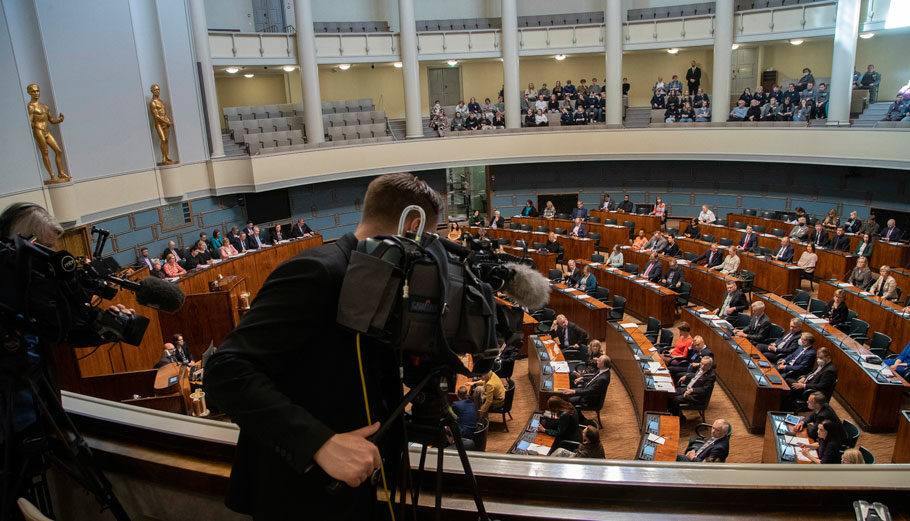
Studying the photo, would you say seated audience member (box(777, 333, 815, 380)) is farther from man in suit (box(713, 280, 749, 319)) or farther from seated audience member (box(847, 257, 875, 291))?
seated audience member (box(847, 257, 875, 291))

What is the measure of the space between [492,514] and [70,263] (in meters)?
1.56

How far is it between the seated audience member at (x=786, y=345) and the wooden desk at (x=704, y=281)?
2647 mm

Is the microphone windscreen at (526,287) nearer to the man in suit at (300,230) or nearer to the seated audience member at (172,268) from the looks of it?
the seated audience member at (172,268)

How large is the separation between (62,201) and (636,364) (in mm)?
9634

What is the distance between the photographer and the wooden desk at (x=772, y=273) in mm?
10781

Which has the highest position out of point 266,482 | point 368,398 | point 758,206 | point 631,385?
point 368,398

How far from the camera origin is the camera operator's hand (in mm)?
1167

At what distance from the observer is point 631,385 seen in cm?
830

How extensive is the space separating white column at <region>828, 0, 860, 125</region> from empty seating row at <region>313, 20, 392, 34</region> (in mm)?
11781

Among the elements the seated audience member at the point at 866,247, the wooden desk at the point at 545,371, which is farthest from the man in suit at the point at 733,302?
the seated audience member at the point at 866,247

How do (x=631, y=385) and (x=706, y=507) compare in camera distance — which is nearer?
(x=706, y=507)

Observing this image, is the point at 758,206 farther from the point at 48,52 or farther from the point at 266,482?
the point at 266,482

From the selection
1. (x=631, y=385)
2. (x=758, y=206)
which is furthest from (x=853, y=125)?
(x=631, y=385)

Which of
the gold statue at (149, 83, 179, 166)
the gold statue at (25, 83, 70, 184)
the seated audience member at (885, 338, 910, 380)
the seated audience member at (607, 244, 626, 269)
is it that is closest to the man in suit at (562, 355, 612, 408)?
the seated audience member at (885, 338, 910, 380)
